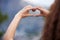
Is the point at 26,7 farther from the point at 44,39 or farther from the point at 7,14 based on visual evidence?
the point at 44,39

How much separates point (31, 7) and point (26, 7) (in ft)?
0.15

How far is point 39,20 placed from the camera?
1.34 metres

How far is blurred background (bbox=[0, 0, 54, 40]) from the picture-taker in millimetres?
1351

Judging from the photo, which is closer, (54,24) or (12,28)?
(54,24)

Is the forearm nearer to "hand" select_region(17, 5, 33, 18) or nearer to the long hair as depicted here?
"hand" select_region(17, 5, 33, 18)

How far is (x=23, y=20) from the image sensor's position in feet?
4.47

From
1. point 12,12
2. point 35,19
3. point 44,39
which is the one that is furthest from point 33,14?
point 44,39

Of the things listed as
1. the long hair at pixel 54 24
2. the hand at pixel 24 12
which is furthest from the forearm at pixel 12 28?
the long hair at pixel 54 24

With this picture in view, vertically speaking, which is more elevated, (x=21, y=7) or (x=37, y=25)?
(x=21, y=7)

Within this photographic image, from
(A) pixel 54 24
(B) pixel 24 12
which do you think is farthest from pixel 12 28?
(A) pixel 54 24

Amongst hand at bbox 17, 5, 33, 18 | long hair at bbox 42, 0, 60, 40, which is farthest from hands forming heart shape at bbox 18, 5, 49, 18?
long hair at bbox 42, 0, 60, 40

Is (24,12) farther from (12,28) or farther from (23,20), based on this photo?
(12,28)

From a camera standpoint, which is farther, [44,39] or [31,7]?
[31,7]

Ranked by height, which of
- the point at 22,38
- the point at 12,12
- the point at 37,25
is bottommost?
the point at 22,38
